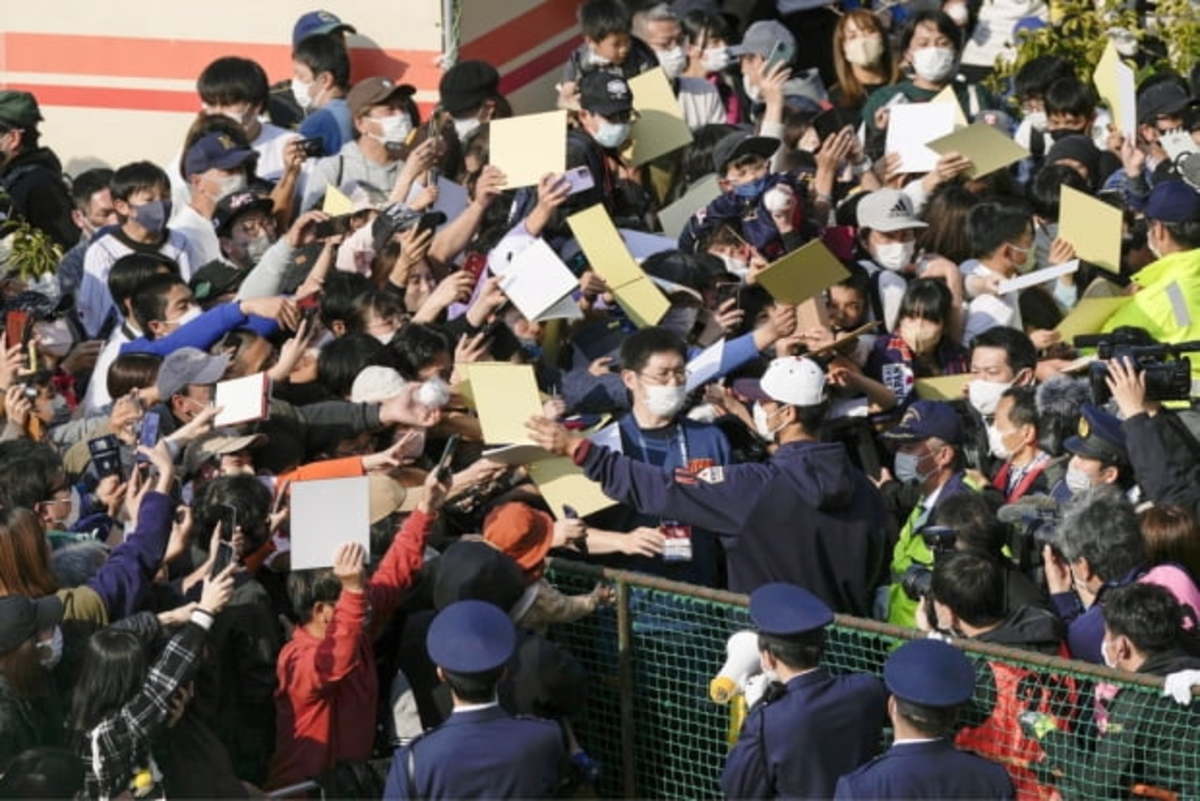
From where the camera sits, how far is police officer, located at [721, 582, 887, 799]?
831 centimetres

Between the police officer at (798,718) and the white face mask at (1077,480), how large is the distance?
217cm

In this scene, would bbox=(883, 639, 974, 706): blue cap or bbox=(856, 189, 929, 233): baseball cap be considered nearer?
bbox=(883, 639, 974, 706): blue cap

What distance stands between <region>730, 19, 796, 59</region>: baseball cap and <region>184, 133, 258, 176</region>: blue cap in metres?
3.52

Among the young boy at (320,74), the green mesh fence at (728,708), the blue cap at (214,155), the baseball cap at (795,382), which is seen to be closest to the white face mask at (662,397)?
the baseball cap at (795,382)

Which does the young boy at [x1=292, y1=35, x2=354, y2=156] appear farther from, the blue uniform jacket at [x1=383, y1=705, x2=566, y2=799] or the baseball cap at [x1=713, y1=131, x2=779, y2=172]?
the blue uniform jacket at [x1=383, y1=705, x2=566, y2=799]

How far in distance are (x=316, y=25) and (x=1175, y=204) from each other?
16.8ft

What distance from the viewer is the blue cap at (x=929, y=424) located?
10.9 m

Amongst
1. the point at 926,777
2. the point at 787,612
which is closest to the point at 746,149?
the point at 787,612

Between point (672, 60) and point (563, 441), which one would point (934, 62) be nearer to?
point (672, 60)

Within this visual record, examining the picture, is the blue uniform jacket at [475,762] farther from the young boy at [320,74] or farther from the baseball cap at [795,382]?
the young boy at [320,74]

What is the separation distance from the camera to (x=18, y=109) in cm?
1382

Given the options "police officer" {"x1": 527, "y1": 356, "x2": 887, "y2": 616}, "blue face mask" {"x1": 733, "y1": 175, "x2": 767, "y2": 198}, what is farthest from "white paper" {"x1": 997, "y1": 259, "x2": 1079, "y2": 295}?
"police officer" {"x1": 527, "y1": 356, "x2": 887, "y2": 616}

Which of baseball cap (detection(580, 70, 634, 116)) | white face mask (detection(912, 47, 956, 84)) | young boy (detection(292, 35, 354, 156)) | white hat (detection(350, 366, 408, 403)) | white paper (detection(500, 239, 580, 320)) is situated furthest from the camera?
white face mask (detection(912, 47, 956, 84))

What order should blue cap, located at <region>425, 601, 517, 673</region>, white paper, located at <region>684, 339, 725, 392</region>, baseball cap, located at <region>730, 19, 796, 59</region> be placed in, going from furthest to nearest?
baseball cap, located at <region>730, 19, 796, 59</region>
white paper, located at <region>684, 339, 725, 392</region>
blue cap, located at <region>425, 601, 517, 673</region>
